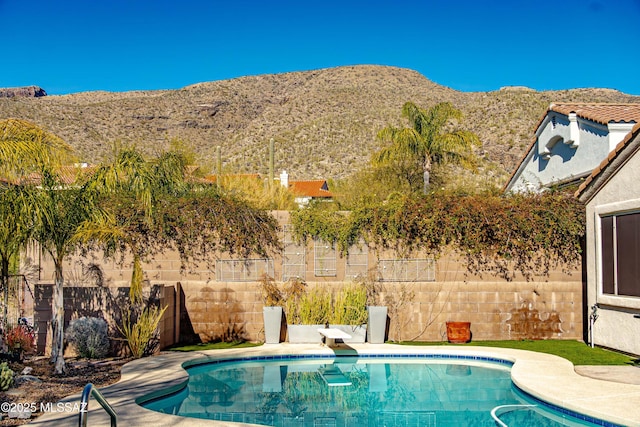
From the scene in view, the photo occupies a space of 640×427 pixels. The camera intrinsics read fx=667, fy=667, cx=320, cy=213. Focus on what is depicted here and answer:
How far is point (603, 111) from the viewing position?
15.7m

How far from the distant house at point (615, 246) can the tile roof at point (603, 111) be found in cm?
226

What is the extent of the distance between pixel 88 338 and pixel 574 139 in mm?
11923

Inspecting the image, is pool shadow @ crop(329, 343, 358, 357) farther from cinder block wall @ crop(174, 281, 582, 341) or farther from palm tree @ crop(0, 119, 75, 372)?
palm tree @ crop(0, 119, 75, 372)

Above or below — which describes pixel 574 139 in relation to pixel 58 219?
above

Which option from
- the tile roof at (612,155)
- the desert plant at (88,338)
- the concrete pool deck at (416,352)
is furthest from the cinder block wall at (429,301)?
the desert plant at (88,338)

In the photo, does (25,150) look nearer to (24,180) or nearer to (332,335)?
(24,180)

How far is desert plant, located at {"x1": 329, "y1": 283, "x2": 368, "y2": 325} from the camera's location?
13297 mm

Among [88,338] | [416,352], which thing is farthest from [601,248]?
[88,338]

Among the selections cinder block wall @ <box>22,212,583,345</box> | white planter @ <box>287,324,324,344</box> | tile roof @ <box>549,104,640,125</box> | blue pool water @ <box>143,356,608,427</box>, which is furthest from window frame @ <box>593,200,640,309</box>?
white planter @ <box>287,324,324,344</box>

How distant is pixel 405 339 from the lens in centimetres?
1373

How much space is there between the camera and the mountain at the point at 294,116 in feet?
152

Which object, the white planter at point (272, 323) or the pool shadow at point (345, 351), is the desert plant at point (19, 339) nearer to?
the white planter at point (272, 323)

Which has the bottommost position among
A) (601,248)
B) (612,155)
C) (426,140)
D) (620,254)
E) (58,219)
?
(620,254)

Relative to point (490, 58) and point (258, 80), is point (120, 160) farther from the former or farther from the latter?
point (258, 80)
